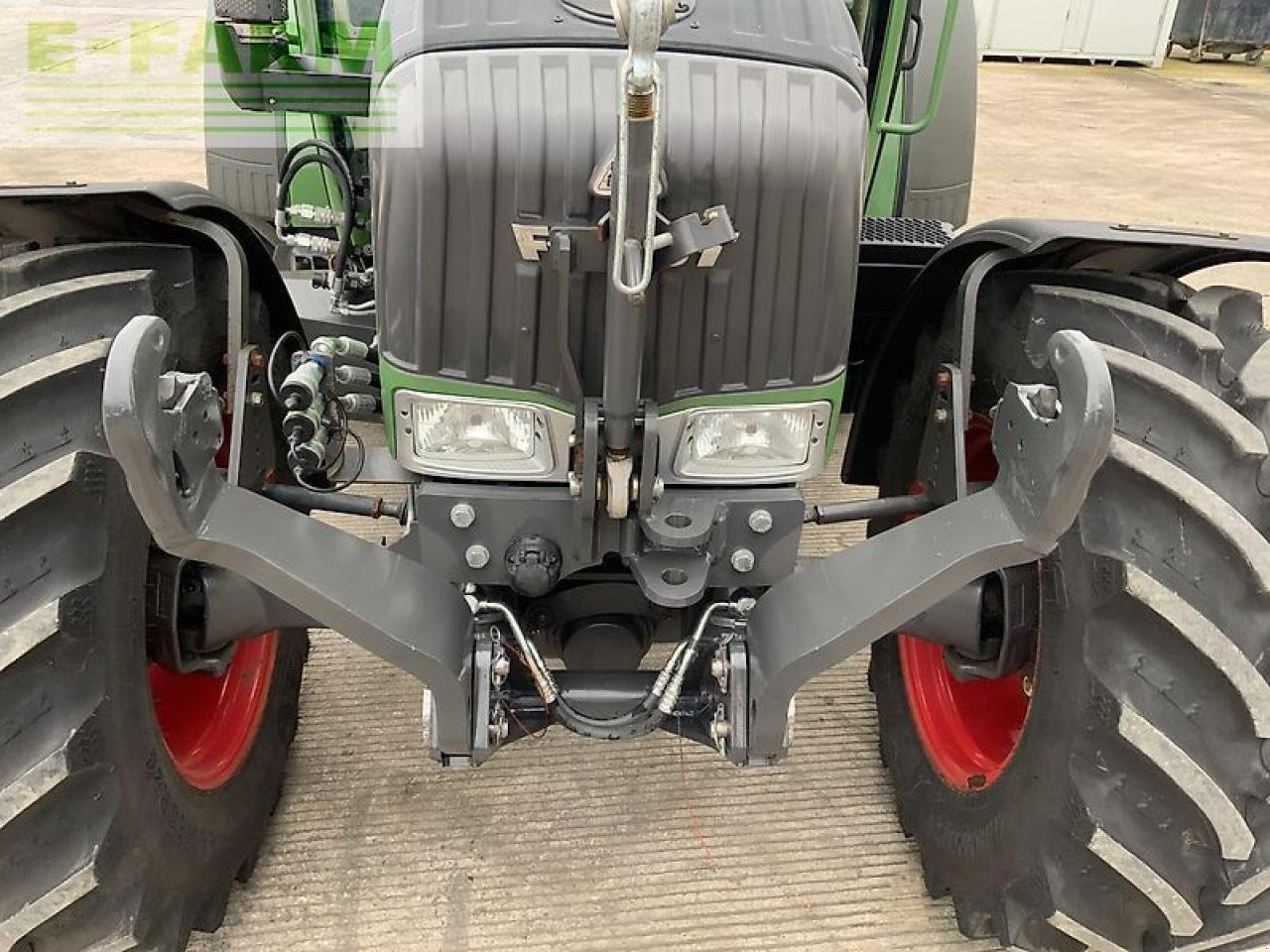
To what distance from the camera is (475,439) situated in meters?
1.68

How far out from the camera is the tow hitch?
128 centimetres

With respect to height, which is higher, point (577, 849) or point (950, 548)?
point (950, 548)

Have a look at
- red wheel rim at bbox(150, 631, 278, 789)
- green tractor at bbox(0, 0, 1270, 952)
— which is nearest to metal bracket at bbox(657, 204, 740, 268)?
green tractor at bbox(0, 0, 1270, 952)

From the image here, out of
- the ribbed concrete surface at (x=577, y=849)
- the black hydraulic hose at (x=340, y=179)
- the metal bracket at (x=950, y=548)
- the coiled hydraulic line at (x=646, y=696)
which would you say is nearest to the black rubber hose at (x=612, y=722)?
the coiled hydraulic line at (x=646, y=696)

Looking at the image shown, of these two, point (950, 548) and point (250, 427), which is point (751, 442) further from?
point (250, 427)

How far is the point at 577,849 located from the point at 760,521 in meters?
0.97

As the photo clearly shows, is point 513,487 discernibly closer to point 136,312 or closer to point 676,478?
point 676,478

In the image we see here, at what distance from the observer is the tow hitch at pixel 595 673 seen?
1279 millimetres

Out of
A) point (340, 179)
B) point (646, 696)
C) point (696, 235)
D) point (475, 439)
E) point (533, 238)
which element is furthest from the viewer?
point (340, 179)

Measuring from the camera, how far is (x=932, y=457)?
2072 mm

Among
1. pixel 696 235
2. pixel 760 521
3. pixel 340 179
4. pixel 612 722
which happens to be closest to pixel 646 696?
pixel 612 722

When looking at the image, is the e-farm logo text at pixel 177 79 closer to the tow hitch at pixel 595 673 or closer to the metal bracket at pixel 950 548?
the tow hitch at pixel 595 673

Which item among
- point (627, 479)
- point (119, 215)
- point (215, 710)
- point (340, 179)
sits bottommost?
point (215, 710)

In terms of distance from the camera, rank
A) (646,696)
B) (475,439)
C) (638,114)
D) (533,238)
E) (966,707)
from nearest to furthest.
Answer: (638,114) < (533,238) < (475,439) < (646,696) < (966,707)
